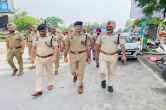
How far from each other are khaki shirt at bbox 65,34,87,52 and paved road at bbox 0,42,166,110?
1.18 metres

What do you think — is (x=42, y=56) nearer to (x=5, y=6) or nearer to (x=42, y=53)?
(x=42, y=53)

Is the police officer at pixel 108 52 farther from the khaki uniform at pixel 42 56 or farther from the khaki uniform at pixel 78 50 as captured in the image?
the khaki uniform at pixel 42 56

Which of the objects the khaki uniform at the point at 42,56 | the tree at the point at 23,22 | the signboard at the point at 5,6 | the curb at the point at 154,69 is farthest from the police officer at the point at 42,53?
the tree at the point at 23,22

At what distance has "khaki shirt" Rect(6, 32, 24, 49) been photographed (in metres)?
12.4

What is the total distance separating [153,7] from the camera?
20.8 meters

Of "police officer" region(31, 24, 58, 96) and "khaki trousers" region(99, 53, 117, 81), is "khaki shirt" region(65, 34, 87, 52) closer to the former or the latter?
"police officer" region(31, 24, 58, 96)

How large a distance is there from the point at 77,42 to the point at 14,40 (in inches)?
144

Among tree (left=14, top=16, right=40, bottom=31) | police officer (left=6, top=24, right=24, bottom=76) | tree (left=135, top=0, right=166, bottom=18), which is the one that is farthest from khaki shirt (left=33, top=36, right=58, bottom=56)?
tree (left=14, top=16, right=40, bottom=31)

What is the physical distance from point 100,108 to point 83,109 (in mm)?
382

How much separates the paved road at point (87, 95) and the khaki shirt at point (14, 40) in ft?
3.65

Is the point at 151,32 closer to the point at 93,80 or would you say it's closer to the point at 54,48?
the point at 93,80

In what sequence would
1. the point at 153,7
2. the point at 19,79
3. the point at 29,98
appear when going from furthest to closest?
1. the point at 153,7
2. the point at 19,79
3. the point at 29,98

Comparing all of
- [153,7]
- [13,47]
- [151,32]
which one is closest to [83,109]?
[13,47]

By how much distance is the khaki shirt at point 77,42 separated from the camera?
9.60 metres
